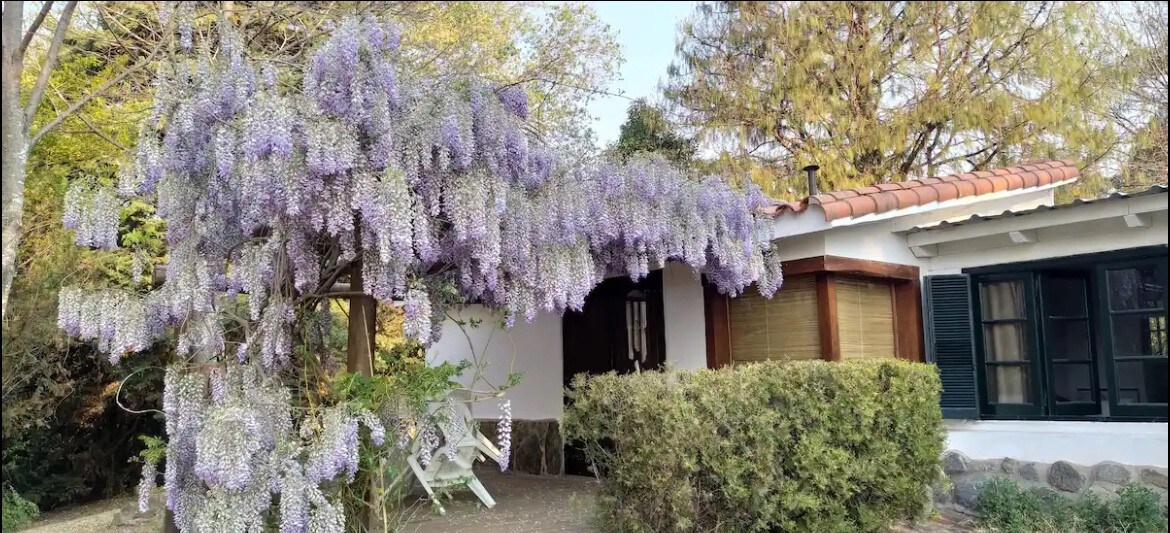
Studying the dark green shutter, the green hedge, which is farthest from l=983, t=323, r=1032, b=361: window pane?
the green hedge

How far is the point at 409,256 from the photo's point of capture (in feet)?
14.7

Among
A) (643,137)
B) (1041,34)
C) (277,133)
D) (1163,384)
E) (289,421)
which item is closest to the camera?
(277,133)

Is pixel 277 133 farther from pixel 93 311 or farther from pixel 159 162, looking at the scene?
pixel 93 311

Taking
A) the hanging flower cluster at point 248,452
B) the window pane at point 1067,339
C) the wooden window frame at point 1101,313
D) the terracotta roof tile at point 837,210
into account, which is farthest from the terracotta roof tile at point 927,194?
the hanging flower cluster at point 248,452

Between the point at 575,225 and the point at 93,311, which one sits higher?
the point at 575,225

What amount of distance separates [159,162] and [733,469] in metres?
3.76

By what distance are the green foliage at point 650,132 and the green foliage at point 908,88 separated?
1.75ft

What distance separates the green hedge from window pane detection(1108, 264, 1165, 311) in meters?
2.00

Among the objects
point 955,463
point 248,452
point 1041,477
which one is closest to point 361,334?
point 248,452

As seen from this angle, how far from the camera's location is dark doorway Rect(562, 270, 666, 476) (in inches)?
320

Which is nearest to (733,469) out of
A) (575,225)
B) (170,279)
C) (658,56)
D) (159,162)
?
(575,225)

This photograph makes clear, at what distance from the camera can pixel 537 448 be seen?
30.2ft

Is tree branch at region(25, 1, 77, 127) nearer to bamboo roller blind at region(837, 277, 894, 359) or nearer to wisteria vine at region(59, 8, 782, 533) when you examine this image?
wisteria vine at region(59, 8, 782, 533)

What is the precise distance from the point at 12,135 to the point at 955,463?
288 inches
